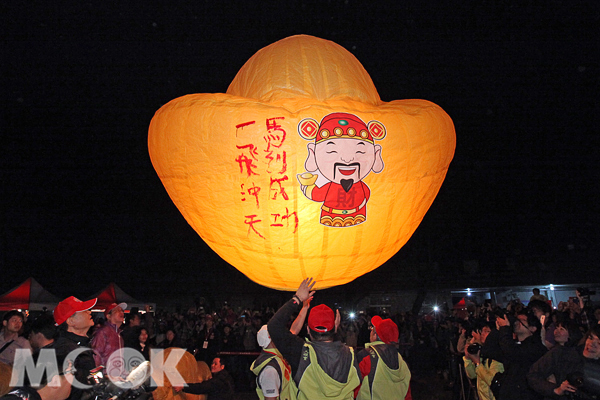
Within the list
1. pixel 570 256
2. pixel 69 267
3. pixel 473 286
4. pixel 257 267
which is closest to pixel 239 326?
pixel 257 267

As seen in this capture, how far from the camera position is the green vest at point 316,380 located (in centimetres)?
226

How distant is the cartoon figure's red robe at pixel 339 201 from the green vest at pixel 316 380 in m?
0.83

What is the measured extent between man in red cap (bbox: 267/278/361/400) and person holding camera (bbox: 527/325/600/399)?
56.2 inches

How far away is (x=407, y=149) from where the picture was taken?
282 centimetres

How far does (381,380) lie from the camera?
2.79 meters

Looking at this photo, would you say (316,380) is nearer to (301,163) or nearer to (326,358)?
(326,358)

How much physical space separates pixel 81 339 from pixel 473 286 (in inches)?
698

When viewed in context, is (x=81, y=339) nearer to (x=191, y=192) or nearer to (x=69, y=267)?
(x=191, y=192)

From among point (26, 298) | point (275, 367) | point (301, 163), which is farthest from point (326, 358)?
point (26, 298)

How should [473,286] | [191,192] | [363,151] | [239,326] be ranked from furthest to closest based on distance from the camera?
[473,286]
[239,326]
[191,192]
[363,151]

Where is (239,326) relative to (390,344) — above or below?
below

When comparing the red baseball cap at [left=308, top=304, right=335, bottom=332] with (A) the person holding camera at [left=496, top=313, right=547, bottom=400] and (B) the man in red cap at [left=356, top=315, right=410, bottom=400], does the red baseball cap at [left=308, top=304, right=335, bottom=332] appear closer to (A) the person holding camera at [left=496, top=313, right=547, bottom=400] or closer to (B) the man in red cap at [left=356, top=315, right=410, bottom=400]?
(B) the man in red cap at [left=356, top=315, right=410, bottom=400]

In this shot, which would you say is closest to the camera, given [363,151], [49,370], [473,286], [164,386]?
[49,370]

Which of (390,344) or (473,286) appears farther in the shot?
(473,286)
